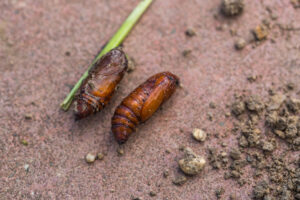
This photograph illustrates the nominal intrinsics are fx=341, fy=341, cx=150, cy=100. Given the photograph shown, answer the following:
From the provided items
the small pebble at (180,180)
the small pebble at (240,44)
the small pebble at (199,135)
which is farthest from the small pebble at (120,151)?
the small pebble at (240,44)

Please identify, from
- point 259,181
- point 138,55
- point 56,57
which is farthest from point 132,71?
point 259,181

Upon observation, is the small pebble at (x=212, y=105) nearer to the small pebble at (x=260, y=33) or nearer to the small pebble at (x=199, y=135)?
the small pebble at (x=199, y=135)

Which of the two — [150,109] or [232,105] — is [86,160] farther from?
[232,105]

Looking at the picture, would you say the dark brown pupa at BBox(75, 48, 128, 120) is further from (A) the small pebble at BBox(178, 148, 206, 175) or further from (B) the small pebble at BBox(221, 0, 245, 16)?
(B) the small pebble at BBox(221, 0, 245, 16)

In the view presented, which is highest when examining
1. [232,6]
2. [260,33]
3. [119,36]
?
[232,6]

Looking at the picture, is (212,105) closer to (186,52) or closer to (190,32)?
(186,52)

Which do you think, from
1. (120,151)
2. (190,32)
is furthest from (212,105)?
(120,151)

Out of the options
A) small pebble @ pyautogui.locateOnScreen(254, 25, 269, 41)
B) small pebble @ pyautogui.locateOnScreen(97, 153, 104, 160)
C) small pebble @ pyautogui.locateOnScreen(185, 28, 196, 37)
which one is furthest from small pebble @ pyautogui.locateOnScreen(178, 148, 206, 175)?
small pebble @ pyautogui.locateOnScreen(254, 25, 269, 41)
